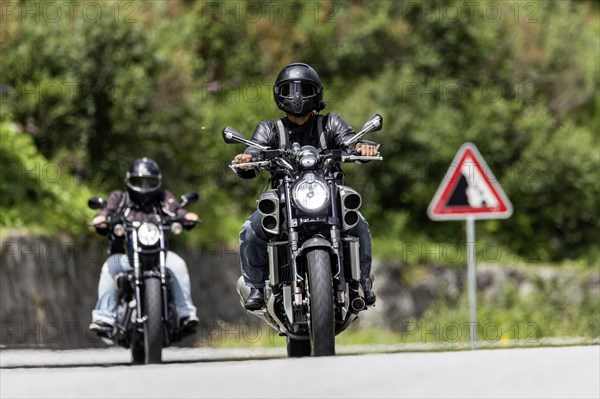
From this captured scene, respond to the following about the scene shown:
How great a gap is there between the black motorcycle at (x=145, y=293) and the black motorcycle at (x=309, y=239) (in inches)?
72.5

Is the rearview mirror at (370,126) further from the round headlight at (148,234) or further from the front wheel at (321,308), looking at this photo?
the round headlight at (148,234)

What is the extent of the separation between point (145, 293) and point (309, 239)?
98.8 inches

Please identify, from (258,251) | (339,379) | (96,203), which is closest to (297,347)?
(258,251)

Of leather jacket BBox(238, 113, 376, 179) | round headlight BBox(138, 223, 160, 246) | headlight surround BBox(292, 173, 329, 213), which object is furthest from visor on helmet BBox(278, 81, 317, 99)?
round headlight BBox(138, 223, 160, 246)

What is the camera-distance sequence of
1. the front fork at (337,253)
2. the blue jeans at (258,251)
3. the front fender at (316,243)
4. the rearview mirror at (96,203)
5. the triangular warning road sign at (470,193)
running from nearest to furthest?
the front fender at (316,243), the front fork at (337,253), the blue jeans at (258,251), the rearview mirror at (96,203), the triangular warning road sign at (470,193)

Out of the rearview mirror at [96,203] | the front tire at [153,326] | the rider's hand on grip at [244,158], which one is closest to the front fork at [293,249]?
the rider's hand on grip at [244,158]

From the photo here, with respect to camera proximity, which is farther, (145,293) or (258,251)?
(145,293)

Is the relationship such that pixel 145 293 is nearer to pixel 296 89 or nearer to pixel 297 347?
pixel 297 347

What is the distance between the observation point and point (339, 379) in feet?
20.0

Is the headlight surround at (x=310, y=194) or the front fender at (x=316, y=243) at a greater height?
the headlight surround at (x=310, y=194)

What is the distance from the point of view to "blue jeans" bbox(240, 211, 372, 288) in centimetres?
964

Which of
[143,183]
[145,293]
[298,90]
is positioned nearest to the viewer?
[298,90]

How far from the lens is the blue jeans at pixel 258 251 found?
Answer: 9641 mm

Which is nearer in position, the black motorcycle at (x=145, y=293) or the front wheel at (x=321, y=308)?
the front wheel at (x=321, y=308)
